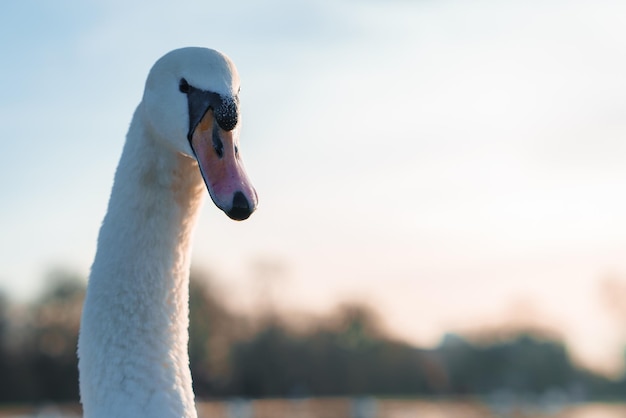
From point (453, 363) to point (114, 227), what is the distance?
86956 mm

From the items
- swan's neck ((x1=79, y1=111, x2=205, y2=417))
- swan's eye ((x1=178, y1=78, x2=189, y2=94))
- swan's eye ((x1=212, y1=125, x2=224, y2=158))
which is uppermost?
swan's eye ((x1=178, y1=78, x2=189, y2=94))

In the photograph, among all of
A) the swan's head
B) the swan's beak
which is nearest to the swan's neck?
the swan's head

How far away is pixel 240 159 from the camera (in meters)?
3.16

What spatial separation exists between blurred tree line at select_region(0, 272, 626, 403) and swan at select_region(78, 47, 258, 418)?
51083mm

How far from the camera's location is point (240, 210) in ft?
9.22

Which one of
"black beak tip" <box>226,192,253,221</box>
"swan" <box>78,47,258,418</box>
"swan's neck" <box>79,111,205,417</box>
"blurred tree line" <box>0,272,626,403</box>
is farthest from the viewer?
"blurred tree line" <box>0,272,626,403</box>

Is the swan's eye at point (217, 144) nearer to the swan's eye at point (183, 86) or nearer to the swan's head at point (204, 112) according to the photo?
the swan's head at point (204, 112)

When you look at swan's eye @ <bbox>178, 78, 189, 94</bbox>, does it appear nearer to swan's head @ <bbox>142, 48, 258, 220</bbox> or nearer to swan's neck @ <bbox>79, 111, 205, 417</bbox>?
swan's head @ <bbox>142, 48, 258, 220</bbox>

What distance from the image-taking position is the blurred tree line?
54.8 meters

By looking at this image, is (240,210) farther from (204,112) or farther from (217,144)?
(204,112)

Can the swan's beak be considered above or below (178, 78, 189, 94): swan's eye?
below

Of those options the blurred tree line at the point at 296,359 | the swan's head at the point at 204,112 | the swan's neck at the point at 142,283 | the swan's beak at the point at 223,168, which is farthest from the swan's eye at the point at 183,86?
the blurred tree line at the point at 296,359

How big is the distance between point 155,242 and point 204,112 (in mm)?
683

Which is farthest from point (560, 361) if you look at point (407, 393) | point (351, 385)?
point (351, 385)
